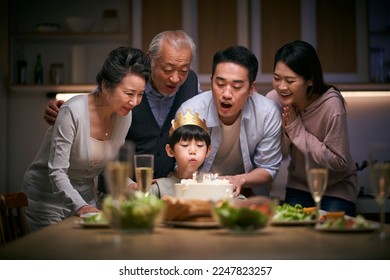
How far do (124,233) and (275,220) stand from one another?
14.0 inches

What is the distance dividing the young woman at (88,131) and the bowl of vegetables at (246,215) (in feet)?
2.17

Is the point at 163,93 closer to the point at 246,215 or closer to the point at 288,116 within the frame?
the point at 288,116

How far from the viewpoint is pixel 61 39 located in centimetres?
337

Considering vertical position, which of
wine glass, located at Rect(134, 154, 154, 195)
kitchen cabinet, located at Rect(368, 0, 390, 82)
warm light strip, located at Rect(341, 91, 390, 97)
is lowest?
wine glass, located at Rect(134, 154, 154, 195)

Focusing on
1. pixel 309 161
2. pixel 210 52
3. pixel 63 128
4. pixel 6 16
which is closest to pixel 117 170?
pixel 309 161

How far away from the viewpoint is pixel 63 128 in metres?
1.86

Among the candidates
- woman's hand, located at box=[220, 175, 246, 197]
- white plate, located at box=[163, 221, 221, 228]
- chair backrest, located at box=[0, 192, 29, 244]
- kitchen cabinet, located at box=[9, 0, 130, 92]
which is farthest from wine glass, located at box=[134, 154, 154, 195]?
kitchen cabinet, located at box=[9, 0, 130, 92]

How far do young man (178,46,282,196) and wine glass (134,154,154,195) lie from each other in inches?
29.5

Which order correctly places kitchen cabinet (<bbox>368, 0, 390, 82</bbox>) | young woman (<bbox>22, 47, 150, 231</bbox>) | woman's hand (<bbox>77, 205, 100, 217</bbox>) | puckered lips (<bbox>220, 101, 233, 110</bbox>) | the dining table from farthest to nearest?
kitchen cabinet (<bbox>368, 0, 390, 82</bbox>) → puckered lips (<bbox>220, 101, 233, 110</bbox>) → young woman (<bbox>22, 47, 150, 231</bbox>) → woman's hand (<bbox>77, 205, 100, 217</bbox>) → the dining table

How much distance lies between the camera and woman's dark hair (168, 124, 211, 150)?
1.96m

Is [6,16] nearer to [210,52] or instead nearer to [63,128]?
[210,52]

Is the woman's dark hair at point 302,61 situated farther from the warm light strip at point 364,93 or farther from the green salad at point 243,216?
the warm light strip at point 364,93

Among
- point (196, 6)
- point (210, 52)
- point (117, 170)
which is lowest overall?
point (117, 170)

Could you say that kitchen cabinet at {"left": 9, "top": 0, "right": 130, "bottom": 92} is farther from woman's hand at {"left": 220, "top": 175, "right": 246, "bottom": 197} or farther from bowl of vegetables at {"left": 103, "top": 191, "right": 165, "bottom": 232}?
bowl of vegetables at {"left": 103, "top": 191, "right": 165, "bottom": 232}
